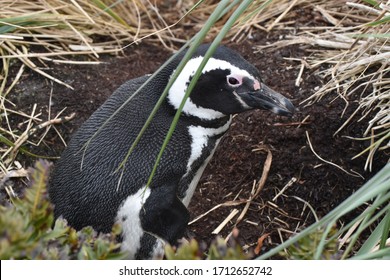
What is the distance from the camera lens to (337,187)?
2609 mm

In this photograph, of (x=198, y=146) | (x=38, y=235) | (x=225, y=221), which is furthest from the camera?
(x=225, y=221)

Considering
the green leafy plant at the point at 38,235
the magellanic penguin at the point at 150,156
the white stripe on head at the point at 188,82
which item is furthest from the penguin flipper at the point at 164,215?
the green leafy plant at the point at 38,235

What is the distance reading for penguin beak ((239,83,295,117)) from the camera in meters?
2.17

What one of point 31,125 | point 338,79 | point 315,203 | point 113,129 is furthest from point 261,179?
point 31,125

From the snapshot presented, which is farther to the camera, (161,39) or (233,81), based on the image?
(161,39)

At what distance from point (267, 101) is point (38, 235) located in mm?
1000

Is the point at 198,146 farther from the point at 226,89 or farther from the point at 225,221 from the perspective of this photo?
the point at 225,221

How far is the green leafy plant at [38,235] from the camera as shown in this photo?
124 cm

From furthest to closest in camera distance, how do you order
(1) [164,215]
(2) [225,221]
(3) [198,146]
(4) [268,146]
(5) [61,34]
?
(5) [61,34] < (4) [268,146] < (2) [225,221] < (3) [198,146] < (1) [164,215]

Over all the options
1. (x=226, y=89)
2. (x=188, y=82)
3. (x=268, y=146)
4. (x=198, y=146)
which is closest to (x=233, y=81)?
(x=226, y=89)

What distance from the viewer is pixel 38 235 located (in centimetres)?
136

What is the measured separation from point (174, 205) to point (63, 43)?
114 cm

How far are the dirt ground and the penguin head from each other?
1.71 ft

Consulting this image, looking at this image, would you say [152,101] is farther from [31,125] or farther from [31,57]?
[31,57]
